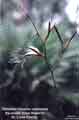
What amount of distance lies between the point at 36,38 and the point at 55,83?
1.52ft

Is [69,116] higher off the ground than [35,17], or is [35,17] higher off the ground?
[35,17]

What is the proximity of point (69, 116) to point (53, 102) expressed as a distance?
0.66ft

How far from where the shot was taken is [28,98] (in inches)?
150

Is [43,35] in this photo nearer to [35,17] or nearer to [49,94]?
[35,17]

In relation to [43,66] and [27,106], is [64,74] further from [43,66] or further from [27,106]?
[27,106]

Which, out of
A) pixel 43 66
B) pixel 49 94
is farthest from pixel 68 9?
pixel 49 94

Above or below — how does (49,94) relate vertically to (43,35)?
below

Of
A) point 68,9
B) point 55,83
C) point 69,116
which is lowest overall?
point 69,116

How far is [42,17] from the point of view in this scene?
379 centimetres

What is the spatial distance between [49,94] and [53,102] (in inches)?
3.4

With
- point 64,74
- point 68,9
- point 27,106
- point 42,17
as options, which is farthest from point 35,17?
point 27,106

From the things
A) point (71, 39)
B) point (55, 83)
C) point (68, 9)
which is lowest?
point (55, 83)

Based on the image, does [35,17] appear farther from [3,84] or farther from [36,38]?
[3,84]

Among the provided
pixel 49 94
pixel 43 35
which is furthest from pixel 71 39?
pixel 49 94
